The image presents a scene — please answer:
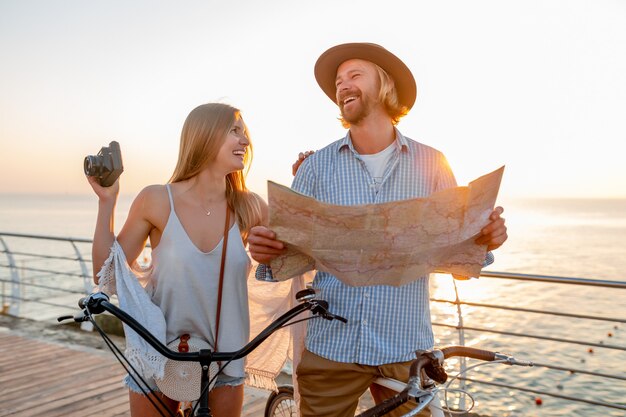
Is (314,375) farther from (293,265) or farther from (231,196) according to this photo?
(231,196)

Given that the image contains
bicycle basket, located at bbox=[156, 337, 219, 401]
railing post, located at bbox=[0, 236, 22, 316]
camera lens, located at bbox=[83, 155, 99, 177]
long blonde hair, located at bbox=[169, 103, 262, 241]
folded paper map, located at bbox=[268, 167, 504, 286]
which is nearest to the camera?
folded paper map, located at bbox=[268, 167, 504, 286]

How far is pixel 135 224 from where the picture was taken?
1.91 m

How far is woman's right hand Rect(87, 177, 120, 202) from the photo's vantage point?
1756 millimetres

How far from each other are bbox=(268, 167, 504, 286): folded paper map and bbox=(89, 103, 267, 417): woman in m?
0.46

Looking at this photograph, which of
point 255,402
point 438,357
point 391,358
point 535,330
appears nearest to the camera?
point 438,357

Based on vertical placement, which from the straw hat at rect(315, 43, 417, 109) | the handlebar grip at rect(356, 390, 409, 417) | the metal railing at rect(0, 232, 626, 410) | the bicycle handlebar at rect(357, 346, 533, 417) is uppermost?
the straw hat at rect(315, 43, 417, 109)


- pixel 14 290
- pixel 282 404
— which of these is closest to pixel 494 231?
pixel 282 404

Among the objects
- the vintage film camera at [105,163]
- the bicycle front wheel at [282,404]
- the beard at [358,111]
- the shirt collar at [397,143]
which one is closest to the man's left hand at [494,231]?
the shirt collar at [397,143]

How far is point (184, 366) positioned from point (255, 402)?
2.11 metres

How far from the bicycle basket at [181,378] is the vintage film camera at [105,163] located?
0.57 metres

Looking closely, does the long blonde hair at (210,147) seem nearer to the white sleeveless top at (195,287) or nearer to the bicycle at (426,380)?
the white sleeveless top at (195,287)

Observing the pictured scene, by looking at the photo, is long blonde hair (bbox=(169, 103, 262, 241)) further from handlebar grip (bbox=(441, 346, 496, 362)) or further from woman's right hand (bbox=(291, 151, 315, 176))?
handlebar grip (bbox=(441, 346, 496, 362))

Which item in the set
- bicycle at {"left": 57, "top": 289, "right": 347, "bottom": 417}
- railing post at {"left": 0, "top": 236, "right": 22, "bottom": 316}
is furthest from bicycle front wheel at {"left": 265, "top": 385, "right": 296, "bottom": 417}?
railing post at {"left": 0, "top": 236, "right": 22, "bottom": 316}

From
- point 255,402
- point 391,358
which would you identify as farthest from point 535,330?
point 391,358
